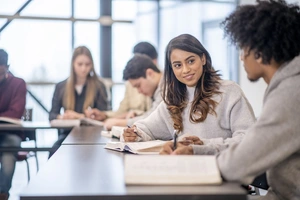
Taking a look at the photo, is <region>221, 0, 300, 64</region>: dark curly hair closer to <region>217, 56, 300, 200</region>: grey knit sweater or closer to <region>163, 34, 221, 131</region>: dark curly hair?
<region>217, 56, 300, 200</region>: grey knit sweater

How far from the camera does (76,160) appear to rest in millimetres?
1643

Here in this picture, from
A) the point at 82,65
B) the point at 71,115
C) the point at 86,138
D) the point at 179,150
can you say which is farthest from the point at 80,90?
the point at 179,150

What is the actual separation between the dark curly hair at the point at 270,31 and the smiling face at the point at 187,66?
24.5 inches

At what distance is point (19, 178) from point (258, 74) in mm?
3205

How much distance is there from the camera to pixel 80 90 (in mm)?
3893

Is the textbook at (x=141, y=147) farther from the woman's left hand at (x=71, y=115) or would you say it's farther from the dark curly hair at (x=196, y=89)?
the woman's left hand at (x=71, y=115)

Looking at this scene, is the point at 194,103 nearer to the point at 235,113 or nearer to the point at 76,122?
the point at 235,113

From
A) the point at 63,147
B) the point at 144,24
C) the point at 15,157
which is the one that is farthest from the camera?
the point at 144,24

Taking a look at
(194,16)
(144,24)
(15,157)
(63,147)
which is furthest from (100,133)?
(194,16)

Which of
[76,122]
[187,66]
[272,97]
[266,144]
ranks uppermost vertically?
[187,66]

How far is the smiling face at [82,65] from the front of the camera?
384 cm

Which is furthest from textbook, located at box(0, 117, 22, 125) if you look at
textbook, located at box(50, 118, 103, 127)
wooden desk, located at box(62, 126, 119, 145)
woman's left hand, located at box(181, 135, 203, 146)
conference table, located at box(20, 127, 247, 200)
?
woman's left hand, located at box(181, 135, 203, 146)

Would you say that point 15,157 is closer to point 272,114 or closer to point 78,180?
point 78,180

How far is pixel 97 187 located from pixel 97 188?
0.04 feet
